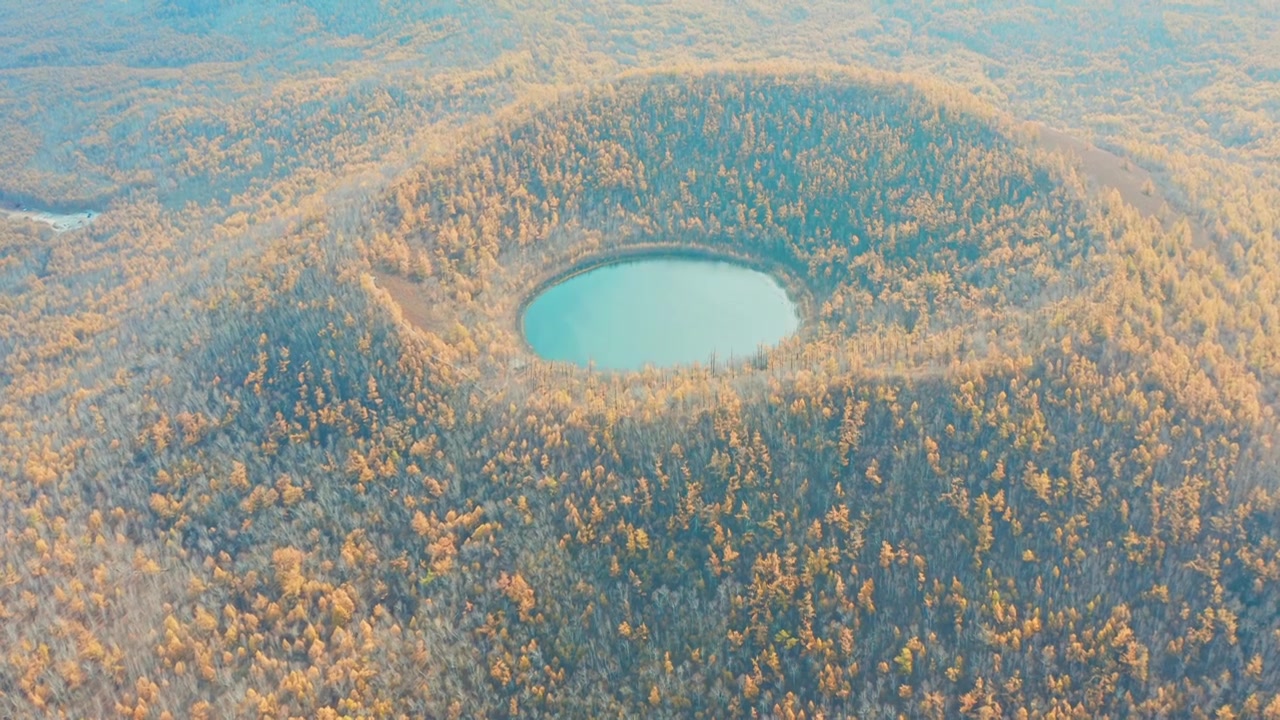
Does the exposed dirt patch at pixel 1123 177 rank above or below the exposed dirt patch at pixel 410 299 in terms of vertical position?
above

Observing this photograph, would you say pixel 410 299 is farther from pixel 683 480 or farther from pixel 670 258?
pixel 683 480

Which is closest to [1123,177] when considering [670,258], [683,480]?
[670,258]

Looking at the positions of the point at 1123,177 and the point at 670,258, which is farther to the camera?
the point at 670,258

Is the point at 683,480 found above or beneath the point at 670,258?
beneath

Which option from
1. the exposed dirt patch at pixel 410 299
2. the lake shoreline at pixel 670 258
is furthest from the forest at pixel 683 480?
the lake shoreline at pixel 670 258

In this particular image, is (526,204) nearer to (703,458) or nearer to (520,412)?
(520,412)

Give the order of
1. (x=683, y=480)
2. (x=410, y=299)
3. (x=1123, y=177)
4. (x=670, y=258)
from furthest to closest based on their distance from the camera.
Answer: (x=670, y=258), (x=1123, y=177), (x=410, y=299), (x=683, y=480)

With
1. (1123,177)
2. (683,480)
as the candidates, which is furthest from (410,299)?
(1123,177)

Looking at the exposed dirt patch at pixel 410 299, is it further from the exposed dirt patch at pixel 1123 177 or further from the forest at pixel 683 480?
the exposed dirt patch at pixel 1123 177

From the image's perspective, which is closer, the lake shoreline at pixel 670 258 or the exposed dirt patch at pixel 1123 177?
the exposed dirt patch at pixel 1123 177

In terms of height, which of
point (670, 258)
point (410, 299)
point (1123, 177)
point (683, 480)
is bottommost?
point (683, 480)

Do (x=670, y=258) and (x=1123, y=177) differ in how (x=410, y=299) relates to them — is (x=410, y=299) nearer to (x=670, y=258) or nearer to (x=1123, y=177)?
(x=670, y=258)

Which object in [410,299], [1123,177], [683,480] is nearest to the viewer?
[683,480]
